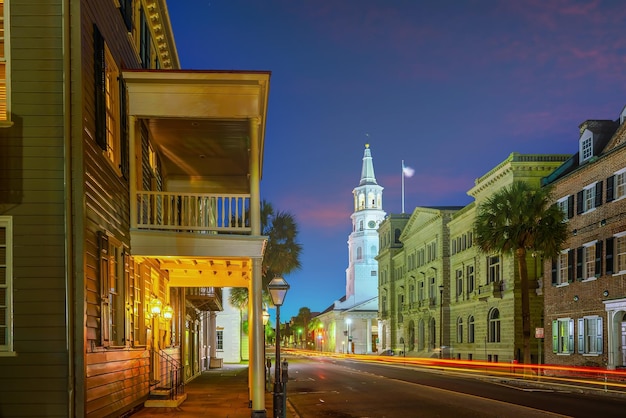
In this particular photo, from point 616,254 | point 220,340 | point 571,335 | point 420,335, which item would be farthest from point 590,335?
point 420,335

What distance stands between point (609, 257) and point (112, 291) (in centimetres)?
2557

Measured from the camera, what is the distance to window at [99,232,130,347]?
38.1ft

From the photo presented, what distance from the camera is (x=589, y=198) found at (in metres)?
34.1

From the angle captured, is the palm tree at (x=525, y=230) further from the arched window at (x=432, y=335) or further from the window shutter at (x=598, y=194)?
the arched window at (x=432, y=335)

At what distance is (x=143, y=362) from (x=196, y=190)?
724cm

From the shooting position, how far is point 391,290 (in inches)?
3418

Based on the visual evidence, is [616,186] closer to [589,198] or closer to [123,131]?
[589,198]

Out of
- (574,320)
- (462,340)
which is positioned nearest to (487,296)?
(462,340)

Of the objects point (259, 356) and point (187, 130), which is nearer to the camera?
point (259, 356)

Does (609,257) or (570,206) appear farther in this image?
(570,206)

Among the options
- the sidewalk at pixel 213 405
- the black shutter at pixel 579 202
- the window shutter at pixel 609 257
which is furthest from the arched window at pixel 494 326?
the sidewalk at pixel 213 405

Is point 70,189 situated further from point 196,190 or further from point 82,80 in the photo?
point 196,190

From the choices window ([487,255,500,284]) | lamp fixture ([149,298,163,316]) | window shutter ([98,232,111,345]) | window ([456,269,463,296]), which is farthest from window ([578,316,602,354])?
window shutter ([98,232,111,345])

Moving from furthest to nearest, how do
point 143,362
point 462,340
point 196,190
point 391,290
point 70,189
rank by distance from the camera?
point 391,290 → point 462,340 → point 196,190 → point 143,362 → point 70,189
